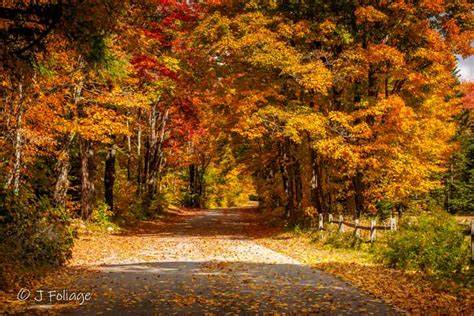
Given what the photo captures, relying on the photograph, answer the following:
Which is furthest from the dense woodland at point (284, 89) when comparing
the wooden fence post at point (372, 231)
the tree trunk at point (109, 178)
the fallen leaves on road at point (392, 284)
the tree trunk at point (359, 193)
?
the fallen leaves on road at point (392, 284)

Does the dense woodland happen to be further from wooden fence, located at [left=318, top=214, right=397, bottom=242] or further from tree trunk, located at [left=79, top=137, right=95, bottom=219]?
wooden fence, located at [left=318, top=214, right=397, bottom=242]

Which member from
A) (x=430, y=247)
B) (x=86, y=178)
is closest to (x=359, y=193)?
(x=430, y=247)

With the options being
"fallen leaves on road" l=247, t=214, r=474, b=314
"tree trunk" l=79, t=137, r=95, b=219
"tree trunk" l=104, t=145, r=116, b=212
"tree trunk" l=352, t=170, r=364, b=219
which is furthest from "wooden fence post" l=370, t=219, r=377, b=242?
"tree trunk" l=104, t=145, r=116, b=212

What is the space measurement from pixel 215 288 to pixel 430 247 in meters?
5.59

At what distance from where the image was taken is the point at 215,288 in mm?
10133

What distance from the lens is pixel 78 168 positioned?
27.0 metres

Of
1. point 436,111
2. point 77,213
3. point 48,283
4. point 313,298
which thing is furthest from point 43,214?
point 436,111

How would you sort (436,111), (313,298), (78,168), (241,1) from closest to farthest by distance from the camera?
1. (313,298)
2. (241,1)
3. (78,168)
4. (436,111)

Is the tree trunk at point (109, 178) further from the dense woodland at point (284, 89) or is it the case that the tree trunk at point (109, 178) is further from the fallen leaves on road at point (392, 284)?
the fallen leaves on road at point (392, 284)

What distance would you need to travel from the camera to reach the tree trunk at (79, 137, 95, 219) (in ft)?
74.4

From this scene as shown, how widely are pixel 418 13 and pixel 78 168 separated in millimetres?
18801

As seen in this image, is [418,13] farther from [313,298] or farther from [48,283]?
[48,283]

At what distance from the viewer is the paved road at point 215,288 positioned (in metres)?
8.27

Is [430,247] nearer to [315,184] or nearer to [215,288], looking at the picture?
[215,288]
